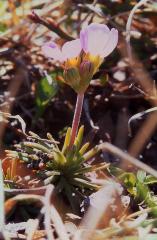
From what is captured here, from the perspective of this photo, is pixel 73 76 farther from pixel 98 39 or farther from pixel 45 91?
pixel 45 91

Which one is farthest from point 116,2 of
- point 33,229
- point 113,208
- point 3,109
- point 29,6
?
point 33,229

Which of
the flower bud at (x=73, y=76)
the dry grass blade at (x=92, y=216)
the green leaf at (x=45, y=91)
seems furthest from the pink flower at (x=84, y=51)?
the green leaf at (x=45, y=91)

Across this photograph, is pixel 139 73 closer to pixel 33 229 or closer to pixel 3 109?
pixel 3 109

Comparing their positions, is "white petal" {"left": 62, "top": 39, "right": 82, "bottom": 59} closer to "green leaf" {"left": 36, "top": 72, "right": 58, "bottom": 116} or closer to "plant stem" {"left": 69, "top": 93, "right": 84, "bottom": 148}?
"plant stem" {"left": 69, "top": 93, "right": 84, "bottom": 148}

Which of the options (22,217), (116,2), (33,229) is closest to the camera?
(33,229)

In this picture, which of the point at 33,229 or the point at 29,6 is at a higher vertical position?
the point at 29,6

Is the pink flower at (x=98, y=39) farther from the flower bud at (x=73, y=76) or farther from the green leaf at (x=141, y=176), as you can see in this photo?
the green leaf at (x=141, y=176)

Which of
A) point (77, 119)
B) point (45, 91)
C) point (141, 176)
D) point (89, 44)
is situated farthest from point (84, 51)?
point (45, 91)

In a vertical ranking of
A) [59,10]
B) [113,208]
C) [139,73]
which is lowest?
[113,208]
